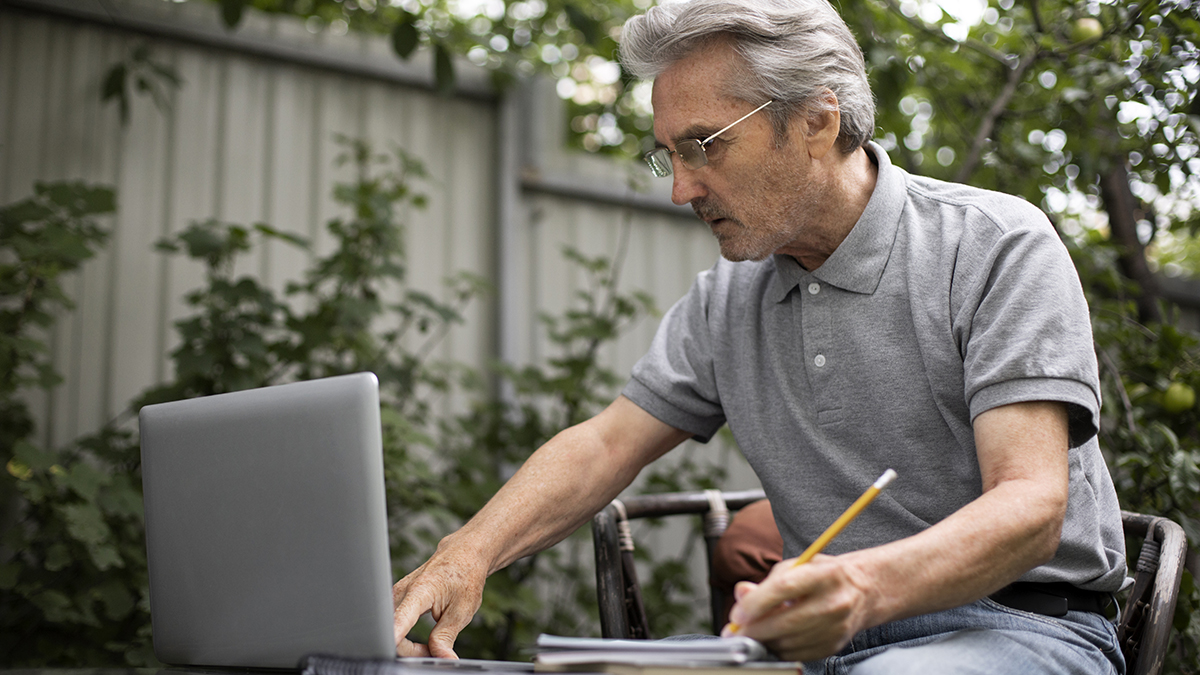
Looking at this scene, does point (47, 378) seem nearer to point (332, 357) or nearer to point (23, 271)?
point (23, 271)

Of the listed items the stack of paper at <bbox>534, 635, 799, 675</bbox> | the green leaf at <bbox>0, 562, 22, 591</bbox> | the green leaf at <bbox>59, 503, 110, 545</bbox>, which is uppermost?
the stack of paper at <bbox>534, 635, 799, 675</bbox>

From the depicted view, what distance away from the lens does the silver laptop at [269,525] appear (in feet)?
3.03

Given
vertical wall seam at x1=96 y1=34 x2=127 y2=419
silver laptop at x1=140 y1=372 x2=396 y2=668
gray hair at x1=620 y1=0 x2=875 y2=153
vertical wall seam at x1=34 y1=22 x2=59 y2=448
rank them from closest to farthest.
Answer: silver laptop at x1=140 y1=372 x2=396 y2=668, gray hair at x1=620 y1=0 x2=875 y2=153, vertical wall seam at x1=34 y1=22 x2=59 y2=448, vertical wall seam at x1=96 y1=34 x2=127 y2=419

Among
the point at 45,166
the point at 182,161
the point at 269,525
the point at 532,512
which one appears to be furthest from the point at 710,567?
the point at 45,166

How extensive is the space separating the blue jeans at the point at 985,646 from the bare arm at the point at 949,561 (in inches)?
2.9

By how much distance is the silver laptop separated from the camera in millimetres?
923

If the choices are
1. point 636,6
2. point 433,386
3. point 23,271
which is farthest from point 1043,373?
point 636,6

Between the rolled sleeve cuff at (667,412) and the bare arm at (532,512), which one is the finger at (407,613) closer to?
the bare arm at (532,512)

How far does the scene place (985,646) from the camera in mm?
1068

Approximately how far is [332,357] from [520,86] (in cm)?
137

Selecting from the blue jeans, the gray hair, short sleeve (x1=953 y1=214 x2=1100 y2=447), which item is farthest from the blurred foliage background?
the blue jeans

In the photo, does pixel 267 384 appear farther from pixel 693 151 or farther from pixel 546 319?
pixel 693 151

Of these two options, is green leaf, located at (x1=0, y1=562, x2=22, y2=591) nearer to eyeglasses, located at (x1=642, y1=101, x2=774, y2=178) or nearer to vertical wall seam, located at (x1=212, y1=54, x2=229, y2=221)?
vertical wall seam, located at (x1=212, y1=54, x2=229, y2=221)

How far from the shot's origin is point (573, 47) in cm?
536
